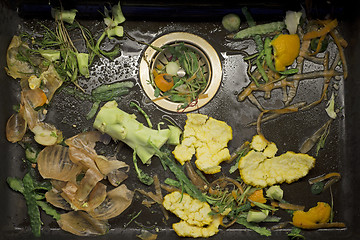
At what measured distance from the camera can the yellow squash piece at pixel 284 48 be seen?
1605 millimetres

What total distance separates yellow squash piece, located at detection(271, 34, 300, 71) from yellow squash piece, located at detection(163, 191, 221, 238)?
65 centimetres

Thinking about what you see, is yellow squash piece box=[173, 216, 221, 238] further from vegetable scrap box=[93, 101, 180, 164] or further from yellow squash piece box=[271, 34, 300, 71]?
yellow squash piece box=[271, 34, 300, 71]

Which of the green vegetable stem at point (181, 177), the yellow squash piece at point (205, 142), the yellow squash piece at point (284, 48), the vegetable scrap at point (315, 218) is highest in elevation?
the yellow squash piece at point (284, 48)

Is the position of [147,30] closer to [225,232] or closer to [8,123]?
[8,123]

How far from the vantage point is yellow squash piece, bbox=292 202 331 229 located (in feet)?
5.29

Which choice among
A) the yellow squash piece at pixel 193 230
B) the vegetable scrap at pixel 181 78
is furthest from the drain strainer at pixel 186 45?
the yellow squash piece at pixel 193 230

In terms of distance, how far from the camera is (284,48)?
1.60m

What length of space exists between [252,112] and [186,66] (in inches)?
13.1

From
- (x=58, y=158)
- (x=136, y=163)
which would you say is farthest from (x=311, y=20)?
(x=58, y=158)

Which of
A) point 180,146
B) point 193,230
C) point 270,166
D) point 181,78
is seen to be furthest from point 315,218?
point 181,78

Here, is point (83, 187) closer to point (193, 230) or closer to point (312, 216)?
point (193, 230)

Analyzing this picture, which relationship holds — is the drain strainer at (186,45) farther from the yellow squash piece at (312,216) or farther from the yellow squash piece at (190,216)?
the yellow squash piece at (312,216)

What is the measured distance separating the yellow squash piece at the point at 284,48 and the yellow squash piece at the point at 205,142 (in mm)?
338

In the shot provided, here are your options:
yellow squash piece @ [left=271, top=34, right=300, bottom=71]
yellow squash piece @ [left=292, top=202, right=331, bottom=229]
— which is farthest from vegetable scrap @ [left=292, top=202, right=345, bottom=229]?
yellow squash piece @ [left=271, top=34, right=300, bottom=71]
